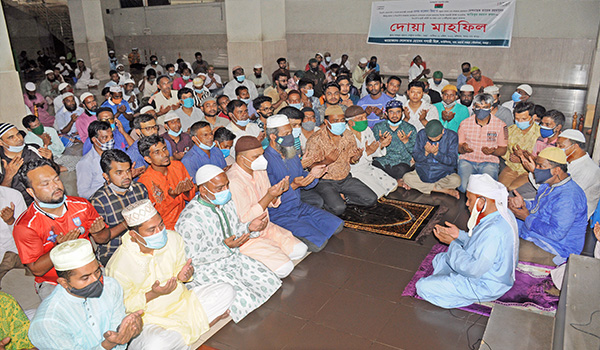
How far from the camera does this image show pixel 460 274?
13.8 ft

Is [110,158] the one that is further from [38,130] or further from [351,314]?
[38,130]

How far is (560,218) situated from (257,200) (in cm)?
304

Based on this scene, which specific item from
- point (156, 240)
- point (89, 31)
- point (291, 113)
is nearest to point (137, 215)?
point (156, 240)

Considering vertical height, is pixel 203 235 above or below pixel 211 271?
above

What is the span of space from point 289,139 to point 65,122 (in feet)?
18.9

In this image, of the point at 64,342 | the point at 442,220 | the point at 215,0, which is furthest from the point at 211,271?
the point at 215,0

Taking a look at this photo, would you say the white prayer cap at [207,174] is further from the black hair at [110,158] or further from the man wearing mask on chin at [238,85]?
the man wearing mask on chin at [238,85]

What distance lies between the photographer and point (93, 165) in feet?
18.0

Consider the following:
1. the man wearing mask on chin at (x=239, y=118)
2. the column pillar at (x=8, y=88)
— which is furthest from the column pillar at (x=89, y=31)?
the man wearing mask on chin at (x=239, y=118)

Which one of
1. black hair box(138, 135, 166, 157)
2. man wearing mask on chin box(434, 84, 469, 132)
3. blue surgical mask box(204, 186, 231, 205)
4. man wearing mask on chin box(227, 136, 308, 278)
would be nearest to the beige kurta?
man wearing mask on chin box(227, 136, 308, 278)

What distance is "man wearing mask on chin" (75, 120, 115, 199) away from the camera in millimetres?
5485

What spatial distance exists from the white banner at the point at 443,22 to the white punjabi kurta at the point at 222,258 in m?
13.0

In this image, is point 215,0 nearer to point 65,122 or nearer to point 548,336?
point 65,122

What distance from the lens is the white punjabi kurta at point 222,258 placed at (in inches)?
162
